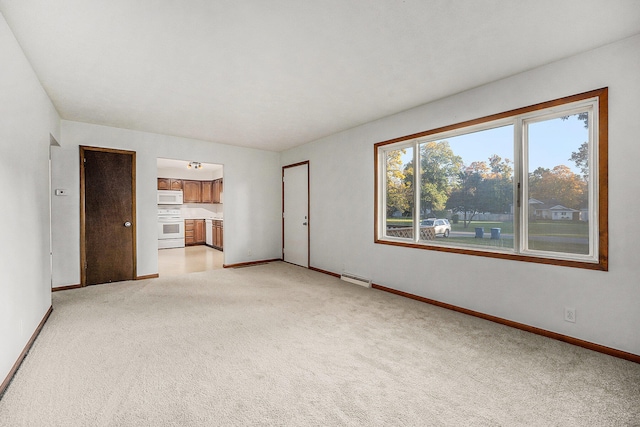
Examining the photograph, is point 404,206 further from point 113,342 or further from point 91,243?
point 91,243

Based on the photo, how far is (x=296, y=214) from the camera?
20.3 ft

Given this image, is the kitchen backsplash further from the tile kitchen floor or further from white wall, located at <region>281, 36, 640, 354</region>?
white wall, located at <region>281, 36, 640, 354</region>


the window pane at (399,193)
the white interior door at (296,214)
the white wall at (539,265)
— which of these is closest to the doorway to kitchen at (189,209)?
the white interior door at (296,214)

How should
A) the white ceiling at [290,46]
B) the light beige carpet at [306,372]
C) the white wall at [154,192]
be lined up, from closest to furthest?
the light beige carpet at [306,372]
the white ceiling at [290,46]
the white wall at [154,192]

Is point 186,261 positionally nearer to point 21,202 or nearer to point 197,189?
point 197,189

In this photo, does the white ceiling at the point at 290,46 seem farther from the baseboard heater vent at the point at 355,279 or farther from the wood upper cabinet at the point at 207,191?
the wood upper cabinet at the point at 207,191

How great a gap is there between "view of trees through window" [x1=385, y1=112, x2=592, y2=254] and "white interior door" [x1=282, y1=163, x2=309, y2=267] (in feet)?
6.84

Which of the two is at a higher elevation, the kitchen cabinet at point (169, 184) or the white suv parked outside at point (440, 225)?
the kitchen cabinet at point (169, 184)

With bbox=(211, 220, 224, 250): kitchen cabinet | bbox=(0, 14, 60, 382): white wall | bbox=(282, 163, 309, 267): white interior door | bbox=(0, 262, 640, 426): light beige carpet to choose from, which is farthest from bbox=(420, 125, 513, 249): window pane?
bbox=(211, 220, 224, 250): kitchen cabinet

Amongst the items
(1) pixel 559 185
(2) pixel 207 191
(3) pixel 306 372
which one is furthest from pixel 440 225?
(2) pixel 207 191

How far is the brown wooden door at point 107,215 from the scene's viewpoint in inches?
176

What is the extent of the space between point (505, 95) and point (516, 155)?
2.07ft

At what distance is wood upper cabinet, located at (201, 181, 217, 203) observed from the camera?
944 centimetres

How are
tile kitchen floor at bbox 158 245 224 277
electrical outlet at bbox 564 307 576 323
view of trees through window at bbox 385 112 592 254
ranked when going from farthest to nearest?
1. tile kitchen floor at bbox 158 245 224 277
2. view of trees through window at bbox 385 112 592 254
3. electrical outlet at bbox 564 307 576 323
